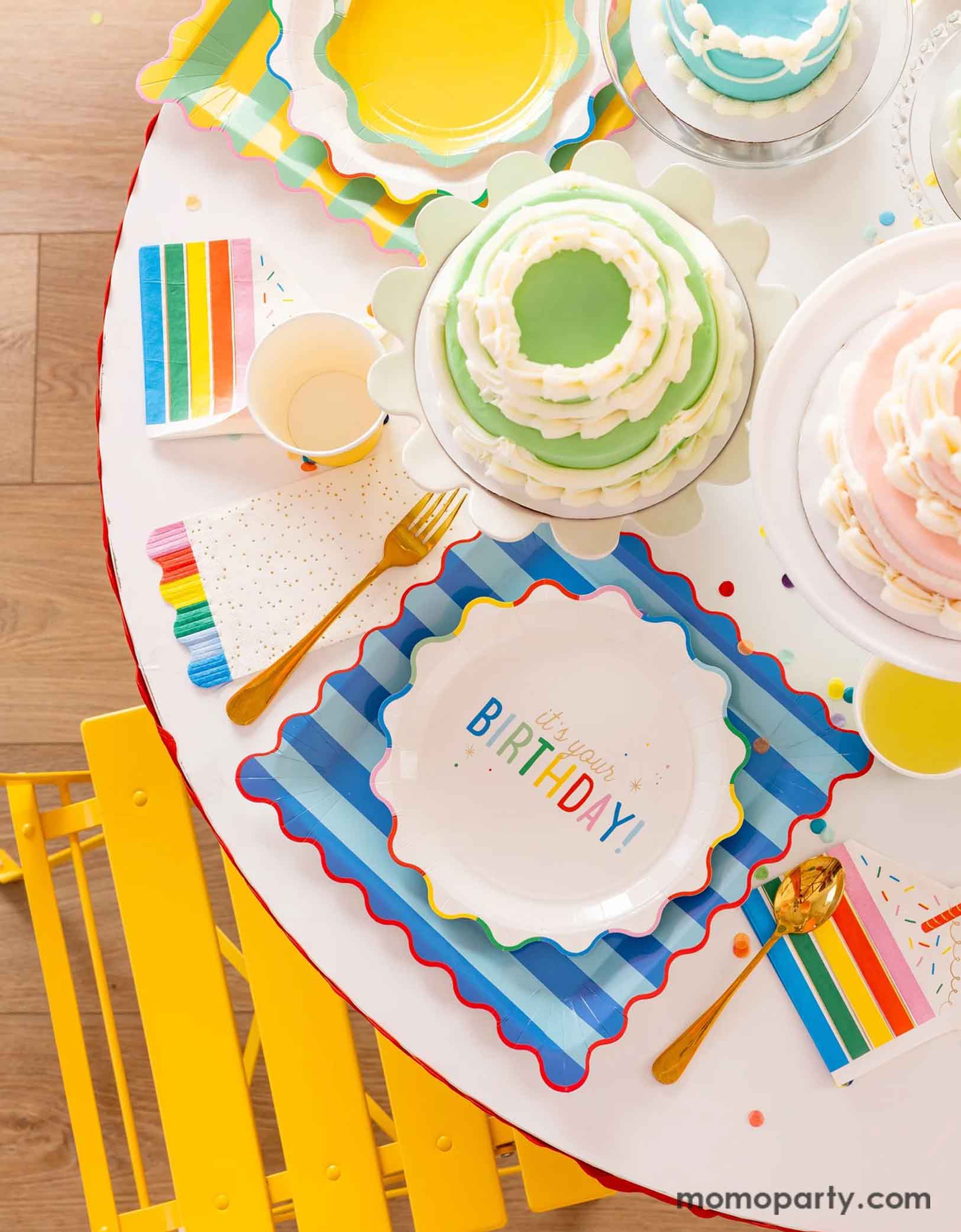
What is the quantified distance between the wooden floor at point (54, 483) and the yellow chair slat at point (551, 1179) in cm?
63

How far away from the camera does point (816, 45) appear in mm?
880

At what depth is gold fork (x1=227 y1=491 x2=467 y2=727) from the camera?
1.02 m

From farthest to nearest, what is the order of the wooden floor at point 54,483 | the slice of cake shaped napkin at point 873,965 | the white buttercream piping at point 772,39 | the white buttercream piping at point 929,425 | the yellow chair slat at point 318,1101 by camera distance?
1. the wooden floor at point 54,483
2. the yellow chair slat at point 318,1101
3. the slice of cake shaped napkin at point 873,965
4. the white buttercream piping at point 772,39
5. the white buttercream piping at point 929,425

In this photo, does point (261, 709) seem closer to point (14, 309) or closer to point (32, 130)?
point (14, 309)

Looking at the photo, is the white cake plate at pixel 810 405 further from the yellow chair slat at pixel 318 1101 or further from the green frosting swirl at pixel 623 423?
the yellow chair slat at pixel 318 1101

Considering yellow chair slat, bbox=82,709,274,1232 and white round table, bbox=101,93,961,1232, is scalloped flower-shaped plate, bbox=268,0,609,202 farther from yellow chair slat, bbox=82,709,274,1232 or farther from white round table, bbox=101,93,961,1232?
yellow chair slat, bbox=82,709,274,1232

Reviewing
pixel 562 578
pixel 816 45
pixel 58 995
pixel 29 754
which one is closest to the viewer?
pixel 816 45

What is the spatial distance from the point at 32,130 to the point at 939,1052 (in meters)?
2.03

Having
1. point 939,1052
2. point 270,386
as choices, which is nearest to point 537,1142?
point 939,1052

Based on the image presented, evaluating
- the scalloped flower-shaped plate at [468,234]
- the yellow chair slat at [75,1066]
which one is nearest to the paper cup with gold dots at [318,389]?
the scalloped flower-shaped plate at [468,234]

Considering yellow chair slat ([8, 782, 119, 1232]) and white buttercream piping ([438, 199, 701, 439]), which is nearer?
white buttercream piping ([438, 199, 701, 439])

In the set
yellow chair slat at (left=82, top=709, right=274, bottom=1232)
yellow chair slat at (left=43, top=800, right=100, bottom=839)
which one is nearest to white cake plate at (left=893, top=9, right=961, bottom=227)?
yellow chair slat at (left=82, top=709, right=274, bottom=1232)

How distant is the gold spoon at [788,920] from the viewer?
3.17 feet

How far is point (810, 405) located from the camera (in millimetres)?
739
